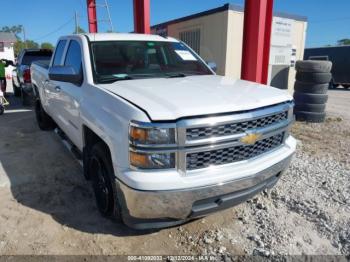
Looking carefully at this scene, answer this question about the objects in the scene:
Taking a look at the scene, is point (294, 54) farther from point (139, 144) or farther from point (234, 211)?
point (139, 144)

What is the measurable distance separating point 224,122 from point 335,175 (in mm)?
2750

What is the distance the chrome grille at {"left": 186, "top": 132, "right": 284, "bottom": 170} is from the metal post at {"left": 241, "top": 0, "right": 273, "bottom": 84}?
3.77 meters

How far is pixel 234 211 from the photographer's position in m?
3.46

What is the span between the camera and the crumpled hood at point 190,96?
2.40 meters

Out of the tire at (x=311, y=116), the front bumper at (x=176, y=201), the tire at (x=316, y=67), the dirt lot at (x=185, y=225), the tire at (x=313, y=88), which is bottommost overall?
the dirt lot at (x=185, y=225)

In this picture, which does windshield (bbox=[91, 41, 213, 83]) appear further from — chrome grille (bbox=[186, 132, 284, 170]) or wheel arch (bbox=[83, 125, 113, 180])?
chrome grille (bbox=[186, 132, 284, 170])

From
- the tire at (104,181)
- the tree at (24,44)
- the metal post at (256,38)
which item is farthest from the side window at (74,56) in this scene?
the tree at (24,44)

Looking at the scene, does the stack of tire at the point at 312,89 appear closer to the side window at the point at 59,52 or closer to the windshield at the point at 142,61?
the windshield at the point at 142,61

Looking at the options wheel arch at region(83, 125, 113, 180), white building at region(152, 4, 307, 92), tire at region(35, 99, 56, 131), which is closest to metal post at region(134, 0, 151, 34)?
tire at region(35, 99, 56, 131)

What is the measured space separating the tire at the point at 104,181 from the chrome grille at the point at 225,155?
0.74m

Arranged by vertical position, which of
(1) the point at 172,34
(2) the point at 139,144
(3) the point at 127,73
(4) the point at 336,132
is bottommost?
(4) the point at 336,132

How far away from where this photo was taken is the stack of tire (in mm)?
7160

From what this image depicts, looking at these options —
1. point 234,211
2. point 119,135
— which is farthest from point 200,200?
point 234,211

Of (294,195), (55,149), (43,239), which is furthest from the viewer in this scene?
(55,149)
